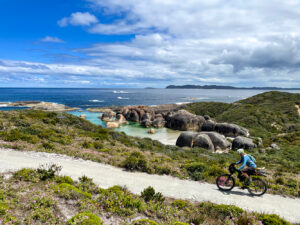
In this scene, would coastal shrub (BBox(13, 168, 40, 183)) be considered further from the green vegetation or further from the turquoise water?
the turquoise water

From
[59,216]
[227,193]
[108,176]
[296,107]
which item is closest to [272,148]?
[227,193]

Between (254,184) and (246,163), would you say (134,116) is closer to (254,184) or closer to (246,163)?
(246,163)

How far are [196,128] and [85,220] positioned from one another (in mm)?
57745

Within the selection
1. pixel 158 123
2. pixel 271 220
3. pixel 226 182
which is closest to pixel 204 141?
pixel 226 182

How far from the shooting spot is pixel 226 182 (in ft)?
39.5

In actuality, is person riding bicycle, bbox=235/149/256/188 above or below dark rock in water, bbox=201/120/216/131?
above

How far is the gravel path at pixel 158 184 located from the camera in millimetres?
10543

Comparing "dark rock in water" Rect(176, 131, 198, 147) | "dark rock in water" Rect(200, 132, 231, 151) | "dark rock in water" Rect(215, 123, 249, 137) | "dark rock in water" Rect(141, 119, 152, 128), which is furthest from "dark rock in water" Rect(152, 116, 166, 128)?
"dark rock in water" Rect(200, 132, 231, 151)

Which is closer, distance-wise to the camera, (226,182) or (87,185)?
A: (87,185)

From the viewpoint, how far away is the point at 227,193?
11.7 m

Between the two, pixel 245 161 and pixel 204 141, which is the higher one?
pixel 245 161

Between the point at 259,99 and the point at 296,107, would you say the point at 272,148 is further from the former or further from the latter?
the point at 259,99

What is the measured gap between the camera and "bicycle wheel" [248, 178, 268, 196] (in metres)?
11.5

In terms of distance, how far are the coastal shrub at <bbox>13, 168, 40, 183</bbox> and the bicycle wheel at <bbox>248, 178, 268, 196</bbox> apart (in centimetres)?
1258
